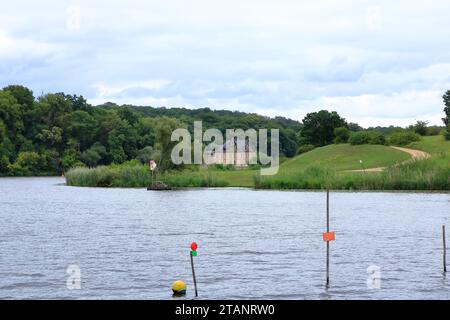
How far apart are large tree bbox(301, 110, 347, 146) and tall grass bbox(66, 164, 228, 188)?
53.9 m

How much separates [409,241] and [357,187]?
196 ft

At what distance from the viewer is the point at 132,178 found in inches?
5536

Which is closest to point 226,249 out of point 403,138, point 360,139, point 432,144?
point 432,144

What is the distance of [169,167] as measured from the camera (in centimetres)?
14000

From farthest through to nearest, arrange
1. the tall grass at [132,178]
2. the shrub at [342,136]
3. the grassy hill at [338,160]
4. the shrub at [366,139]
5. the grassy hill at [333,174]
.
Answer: the shrub at [342,136], the shrub at [366,139], the grassy hill at [338,160], the tall grass at [132,178], the grassy hill at [333,174]

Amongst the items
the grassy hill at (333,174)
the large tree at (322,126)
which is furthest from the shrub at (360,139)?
the large tree at (322,126)

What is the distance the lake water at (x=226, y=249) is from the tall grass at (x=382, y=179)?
54.6 ft

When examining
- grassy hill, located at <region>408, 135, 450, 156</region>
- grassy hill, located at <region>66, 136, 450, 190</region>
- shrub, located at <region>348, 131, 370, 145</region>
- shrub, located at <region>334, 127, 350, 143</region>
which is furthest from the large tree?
grassy hill, located at <region>408, 135, 450, 156</region>

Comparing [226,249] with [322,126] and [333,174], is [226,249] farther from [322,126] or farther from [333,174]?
[322,126]

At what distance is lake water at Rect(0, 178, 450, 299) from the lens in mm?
37656

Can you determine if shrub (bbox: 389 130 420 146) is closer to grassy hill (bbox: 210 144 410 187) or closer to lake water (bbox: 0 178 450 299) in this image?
grassy hill (bbox: 210 144 410 187)

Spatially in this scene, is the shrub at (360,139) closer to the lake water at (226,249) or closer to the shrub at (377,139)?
the shrub at (377,139)

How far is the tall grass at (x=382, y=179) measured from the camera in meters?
109

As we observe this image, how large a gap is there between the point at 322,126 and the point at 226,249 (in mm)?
139314
